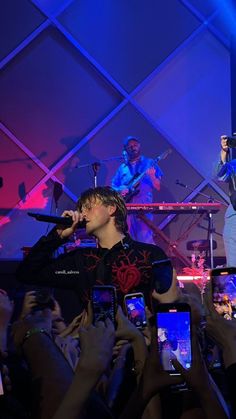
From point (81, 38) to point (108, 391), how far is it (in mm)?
4832

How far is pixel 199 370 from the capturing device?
0.95 metres

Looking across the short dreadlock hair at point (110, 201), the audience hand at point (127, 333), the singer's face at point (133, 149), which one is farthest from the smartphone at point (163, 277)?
the singer's face at point (133, 149)

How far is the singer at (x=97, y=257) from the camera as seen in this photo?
1893mm

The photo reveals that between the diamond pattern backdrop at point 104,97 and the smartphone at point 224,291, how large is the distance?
3.99 meters

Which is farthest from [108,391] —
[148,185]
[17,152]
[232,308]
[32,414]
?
[17,152]

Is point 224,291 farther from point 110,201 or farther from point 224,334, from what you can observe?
point 110,201

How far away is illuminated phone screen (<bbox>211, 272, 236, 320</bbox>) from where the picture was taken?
4.11ft

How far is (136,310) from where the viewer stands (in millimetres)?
1434

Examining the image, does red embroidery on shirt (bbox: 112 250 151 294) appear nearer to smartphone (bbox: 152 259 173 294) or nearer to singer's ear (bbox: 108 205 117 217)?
smartphone (bbox: 152 259 173 294)

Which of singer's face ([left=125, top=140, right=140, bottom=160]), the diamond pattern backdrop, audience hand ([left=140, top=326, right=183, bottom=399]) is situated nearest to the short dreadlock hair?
audience hand ([left=140, top=326, right=183, bottom=399])

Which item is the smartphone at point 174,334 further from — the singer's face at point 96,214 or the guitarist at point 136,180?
the guitarist at point 136,180

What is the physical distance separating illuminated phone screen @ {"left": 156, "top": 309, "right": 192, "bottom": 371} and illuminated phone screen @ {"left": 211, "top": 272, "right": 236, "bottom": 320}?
0.17 m

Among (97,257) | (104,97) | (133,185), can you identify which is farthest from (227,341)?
(104,97)

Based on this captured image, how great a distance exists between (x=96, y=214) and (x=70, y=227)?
114mm
